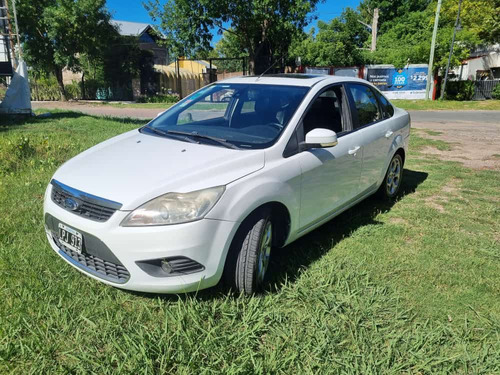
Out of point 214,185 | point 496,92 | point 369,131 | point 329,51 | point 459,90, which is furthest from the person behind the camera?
point 329,51

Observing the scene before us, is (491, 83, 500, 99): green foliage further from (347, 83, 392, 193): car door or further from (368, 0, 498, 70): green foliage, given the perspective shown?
(347, 83, 392, 193): car door

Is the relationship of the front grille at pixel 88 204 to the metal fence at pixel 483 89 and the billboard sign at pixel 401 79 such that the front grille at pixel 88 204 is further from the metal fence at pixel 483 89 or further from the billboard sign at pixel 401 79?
the metal fence at pixel 483 89

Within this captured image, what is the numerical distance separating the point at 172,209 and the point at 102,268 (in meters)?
0.64

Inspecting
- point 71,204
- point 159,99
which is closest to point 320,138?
point 71,204

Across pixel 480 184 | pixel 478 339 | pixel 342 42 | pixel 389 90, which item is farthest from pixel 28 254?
pixel 342 42

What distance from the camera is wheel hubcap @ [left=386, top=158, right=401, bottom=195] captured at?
4.85 meters

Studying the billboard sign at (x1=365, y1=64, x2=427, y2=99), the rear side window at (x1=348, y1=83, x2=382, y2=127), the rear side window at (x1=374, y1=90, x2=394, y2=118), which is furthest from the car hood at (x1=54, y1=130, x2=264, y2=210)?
the billboard sign at (x1=365, y1=64, x2=427, y2=99)

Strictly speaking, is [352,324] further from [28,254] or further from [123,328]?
[28,254]

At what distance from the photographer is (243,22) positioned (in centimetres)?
1952

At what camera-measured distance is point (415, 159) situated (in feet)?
24.8

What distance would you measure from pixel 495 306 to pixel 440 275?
465 millimetres

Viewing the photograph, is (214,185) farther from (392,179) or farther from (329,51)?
(329,51)

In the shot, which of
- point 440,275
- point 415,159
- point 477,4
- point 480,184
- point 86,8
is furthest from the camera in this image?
point 477,4

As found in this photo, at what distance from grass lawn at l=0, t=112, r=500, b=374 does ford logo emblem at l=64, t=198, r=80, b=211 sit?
23.8 inches
